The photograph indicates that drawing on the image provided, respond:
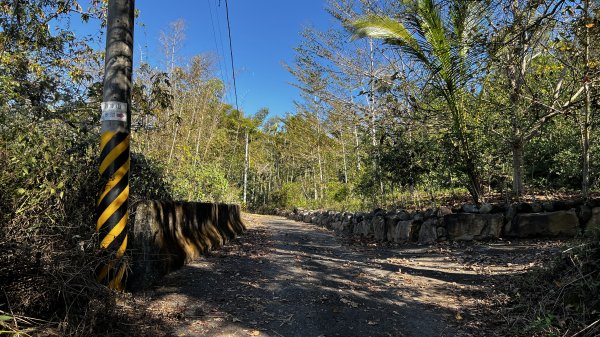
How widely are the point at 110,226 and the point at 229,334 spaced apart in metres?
1.65

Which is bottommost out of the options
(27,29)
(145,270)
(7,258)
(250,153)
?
(145,270)

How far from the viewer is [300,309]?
13.3 ft

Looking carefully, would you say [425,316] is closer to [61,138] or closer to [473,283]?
[473,283]

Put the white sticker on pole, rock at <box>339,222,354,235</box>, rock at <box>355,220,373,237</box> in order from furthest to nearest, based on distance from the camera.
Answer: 1. rock at <box>339,222,354,235</box>
2. rock at <box>355,220,373,237</box>
3. the white sticker on pole

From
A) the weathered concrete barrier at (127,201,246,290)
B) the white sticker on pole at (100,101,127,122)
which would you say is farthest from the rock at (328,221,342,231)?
the white sticker on pole at (100,101,127,122)

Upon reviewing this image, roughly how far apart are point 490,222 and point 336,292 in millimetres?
4488

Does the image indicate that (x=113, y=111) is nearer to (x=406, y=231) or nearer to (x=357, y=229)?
(x=406, y=231)

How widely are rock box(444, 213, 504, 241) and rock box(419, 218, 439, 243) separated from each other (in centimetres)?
26

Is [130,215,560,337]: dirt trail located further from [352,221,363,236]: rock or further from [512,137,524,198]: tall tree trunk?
[352,221,363,236]: rock

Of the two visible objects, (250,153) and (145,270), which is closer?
(145,270)

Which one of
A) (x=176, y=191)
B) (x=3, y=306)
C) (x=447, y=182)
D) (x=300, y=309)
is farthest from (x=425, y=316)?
(x=176, y=191)

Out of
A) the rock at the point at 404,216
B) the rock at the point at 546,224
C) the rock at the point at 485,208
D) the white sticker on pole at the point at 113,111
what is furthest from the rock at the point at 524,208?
the white sticker on pole at the point at 113,111

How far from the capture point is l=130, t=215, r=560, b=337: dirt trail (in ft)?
11.7

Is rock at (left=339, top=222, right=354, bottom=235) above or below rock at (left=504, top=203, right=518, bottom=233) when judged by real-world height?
below
